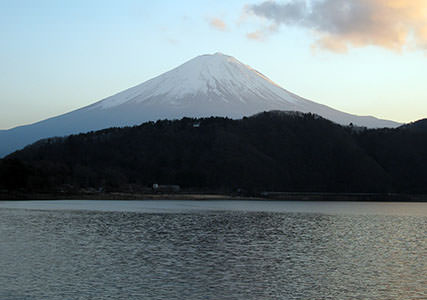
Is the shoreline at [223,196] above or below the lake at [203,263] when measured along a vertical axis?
above

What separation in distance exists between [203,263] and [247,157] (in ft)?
296

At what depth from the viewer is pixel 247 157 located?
111688 millimetres

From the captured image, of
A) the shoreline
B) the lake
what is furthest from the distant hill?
the lake

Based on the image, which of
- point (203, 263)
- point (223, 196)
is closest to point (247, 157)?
point (223, 196)

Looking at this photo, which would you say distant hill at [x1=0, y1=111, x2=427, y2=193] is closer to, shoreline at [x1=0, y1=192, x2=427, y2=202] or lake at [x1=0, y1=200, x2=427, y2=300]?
shoreline at [x1=0, y1=192, x2=427, y2=202]

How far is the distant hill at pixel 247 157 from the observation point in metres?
108

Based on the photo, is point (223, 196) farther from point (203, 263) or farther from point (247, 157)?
point (203, 263)

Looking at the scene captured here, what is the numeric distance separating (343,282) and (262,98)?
18218cm

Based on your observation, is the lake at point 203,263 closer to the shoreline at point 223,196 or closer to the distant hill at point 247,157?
the shoreline at point 223,196

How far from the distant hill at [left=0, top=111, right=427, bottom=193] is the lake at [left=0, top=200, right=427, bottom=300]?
208ft

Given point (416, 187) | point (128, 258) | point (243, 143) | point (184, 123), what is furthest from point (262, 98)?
point (128, 258)

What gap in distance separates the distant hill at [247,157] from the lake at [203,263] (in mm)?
63337

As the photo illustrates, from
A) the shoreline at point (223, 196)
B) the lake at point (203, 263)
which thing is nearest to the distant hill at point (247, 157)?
the shoreline at point (223, 196)

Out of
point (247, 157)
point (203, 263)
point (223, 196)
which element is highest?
point (247, 157)
